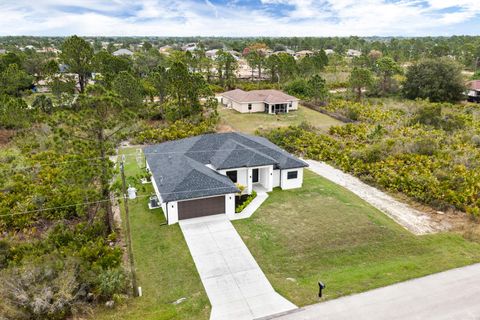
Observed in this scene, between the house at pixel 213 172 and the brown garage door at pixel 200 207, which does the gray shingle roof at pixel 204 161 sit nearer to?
the house at pixel 213 172

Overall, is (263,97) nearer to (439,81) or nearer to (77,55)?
(77,55)

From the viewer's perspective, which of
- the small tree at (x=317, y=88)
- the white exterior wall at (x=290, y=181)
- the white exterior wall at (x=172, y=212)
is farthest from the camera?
the small tree at (x=317, y=88)

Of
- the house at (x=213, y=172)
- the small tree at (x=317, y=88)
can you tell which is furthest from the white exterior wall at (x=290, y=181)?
the small tree at (x=317, y=88)

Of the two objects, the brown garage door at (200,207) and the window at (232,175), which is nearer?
the brown garage door at (200,207)

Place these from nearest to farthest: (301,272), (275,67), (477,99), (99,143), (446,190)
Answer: (301,272), (99,143), (446,190), (477,99), (275,67)

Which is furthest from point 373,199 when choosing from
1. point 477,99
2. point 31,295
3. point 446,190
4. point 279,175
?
point 477,99

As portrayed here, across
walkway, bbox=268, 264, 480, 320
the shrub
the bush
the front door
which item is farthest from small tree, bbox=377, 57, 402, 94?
the shrub

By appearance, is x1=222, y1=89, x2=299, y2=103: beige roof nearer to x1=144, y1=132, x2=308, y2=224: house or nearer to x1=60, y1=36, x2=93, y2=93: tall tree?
x1=60, y1=36, x2=93, y2=93: tall tree

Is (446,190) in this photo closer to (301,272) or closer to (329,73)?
(301,272)
